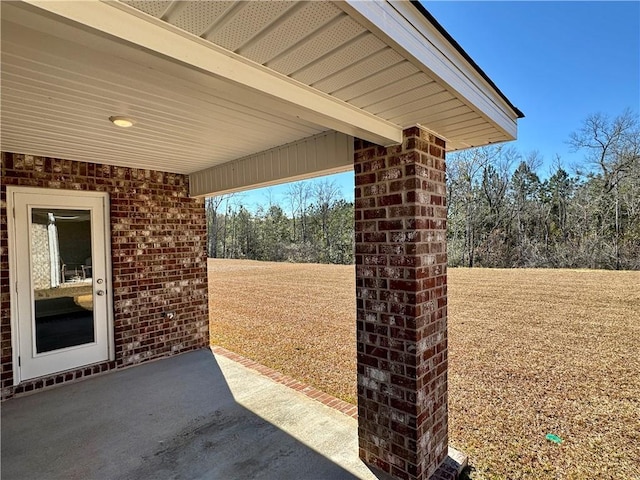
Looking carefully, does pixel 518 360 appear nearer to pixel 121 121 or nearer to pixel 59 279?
pixel 121 121

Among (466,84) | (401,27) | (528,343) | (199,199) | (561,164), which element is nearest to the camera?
(401,27)

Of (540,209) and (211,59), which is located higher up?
(540,209)

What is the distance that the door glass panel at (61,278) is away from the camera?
365 cm

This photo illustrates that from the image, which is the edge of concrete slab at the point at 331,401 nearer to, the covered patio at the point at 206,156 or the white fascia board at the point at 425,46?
the covered patio at the point at 206,156

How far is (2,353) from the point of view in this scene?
336 centimetres

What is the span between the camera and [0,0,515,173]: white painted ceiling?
108 centimetres

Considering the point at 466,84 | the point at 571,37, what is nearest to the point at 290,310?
the point at 466,84

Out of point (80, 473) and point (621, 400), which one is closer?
point (80, 473)

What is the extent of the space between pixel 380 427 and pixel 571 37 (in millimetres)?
12477

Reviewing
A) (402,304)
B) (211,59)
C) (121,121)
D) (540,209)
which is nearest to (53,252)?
(121,121)

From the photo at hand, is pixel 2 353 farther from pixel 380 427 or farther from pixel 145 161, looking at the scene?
pixel 380 427

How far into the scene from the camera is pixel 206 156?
3.65m

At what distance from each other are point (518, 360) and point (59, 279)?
240 inches

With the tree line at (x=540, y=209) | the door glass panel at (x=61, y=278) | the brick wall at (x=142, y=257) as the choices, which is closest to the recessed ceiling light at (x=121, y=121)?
the brick wall at (x=142, y=257)
